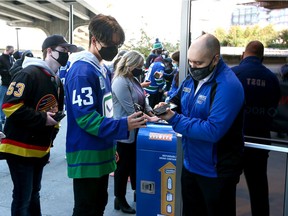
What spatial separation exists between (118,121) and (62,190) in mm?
2647

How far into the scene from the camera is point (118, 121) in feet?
7.20

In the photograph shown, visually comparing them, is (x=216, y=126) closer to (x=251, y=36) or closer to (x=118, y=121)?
(x=118, y=121)

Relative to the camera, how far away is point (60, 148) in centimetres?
648

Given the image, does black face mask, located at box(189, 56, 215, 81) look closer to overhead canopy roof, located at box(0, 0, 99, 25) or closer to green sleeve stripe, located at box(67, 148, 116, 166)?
green sleeve stripe, located at box(67, 148, 116, 166)

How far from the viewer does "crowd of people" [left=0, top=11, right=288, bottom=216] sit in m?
2.14

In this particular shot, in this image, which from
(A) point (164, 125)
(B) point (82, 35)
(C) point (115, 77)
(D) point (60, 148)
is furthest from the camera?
(B) point (82, 35)

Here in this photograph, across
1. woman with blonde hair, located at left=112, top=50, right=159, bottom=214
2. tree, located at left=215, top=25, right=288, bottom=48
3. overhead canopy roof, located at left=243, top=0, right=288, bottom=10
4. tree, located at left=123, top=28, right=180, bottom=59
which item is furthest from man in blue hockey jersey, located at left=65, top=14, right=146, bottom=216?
tree, located at left=123, top=28, right=180, bottom=59

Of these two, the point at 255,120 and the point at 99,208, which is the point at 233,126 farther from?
the point at 99,208

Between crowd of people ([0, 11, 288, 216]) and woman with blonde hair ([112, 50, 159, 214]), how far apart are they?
2.88 feet

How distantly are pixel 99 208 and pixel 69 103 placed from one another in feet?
2.52

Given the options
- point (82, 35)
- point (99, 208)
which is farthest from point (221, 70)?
point (82, 35)

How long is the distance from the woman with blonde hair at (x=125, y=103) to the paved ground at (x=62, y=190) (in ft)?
1.00

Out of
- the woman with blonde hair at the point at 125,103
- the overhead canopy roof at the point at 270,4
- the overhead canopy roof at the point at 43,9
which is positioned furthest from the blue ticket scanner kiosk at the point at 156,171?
the overhead canopy roof at the point at 43,9

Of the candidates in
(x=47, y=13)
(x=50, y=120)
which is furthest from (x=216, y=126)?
(x=47, y=13)
